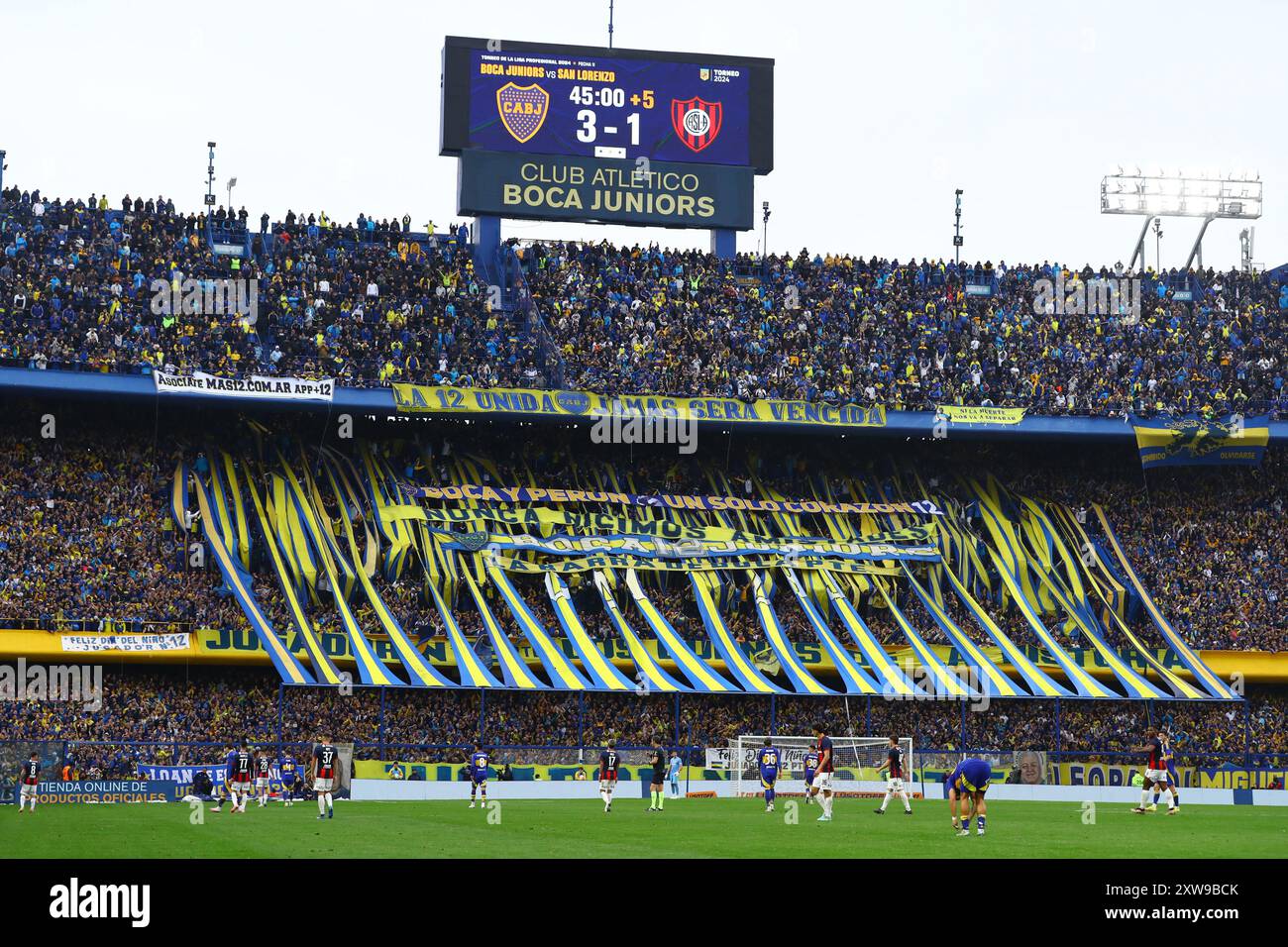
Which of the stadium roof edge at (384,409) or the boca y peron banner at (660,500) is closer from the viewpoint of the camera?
the stadium roof edge at (384,409)

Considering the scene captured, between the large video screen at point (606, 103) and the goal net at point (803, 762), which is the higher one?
the large video screen at point (606, 103)

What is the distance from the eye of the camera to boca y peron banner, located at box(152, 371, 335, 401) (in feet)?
186

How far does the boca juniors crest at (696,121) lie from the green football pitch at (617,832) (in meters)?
32.6

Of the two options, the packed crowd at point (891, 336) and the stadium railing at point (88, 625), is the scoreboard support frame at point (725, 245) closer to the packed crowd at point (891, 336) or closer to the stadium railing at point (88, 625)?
the packed crowd at point (891, 336)

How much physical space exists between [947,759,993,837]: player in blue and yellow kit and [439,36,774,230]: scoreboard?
40.2 meters

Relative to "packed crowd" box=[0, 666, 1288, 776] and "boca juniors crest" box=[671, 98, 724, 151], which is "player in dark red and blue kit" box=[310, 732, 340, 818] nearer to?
"packed crowd" box=[0, 666, 1288, 776]

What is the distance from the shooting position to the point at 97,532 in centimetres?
5694

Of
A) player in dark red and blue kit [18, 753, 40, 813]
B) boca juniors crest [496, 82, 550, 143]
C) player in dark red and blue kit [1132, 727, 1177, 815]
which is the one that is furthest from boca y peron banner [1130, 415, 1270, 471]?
player in dark red and blue kit [18, 753, 40, 813]

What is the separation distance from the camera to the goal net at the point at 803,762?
49.8 metres

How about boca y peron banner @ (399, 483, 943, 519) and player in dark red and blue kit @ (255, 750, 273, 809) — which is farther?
boca y peron banner @ (399, 483, 943, 519)

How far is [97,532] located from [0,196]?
14103 millimetres

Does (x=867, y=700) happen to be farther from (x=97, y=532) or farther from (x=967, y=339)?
(x=97, y=532)

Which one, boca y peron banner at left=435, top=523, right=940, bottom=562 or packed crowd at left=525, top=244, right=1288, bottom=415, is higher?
packed crowd at left=525, top=244, right=1288, bottom=415

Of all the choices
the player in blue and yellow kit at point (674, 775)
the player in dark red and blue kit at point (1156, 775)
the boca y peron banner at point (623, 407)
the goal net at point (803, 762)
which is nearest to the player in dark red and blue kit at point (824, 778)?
the player in dark red and blue kit at point (1156, 775)
